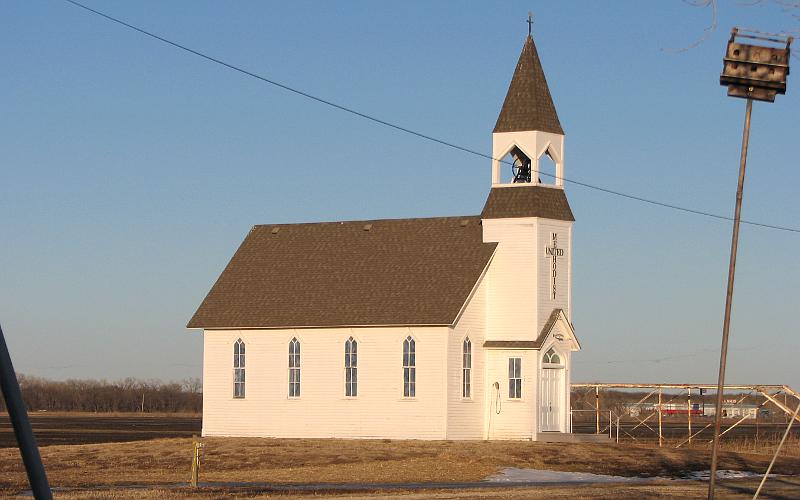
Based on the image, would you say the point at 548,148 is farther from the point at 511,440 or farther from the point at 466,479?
the point at 466,479

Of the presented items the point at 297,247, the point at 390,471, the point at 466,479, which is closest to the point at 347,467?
the point at 390,471

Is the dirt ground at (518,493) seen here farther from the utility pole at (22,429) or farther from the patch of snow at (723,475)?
the utility pole at (22,429)

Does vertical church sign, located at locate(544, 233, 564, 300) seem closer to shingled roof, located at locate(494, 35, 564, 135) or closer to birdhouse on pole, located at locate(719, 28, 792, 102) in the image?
shingled roof, located at locate(494, 35, 564, 135)

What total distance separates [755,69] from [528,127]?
29.2 meters

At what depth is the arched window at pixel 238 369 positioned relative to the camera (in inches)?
2185

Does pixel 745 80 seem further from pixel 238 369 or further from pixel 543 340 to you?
pixel 238 369

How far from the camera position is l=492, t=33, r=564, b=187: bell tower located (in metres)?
52.8

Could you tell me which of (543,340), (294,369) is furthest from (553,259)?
(294,369)

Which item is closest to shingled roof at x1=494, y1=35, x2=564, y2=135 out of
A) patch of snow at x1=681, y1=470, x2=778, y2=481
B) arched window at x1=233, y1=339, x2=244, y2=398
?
arched window at x1=233, y1=339, x2=244, y2=398

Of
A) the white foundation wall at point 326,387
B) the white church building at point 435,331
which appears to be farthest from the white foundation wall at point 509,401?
the white foundation wall at point 326,387

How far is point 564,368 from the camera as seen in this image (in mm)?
53000

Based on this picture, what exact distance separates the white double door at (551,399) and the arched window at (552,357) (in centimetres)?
30

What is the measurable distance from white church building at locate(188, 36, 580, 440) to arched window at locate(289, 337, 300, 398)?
0.05 meters

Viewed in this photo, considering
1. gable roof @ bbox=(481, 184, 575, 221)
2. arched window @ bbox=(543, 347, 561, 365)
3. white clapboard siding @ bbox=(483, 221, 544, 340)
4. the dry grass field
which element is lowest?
the dry grass field
